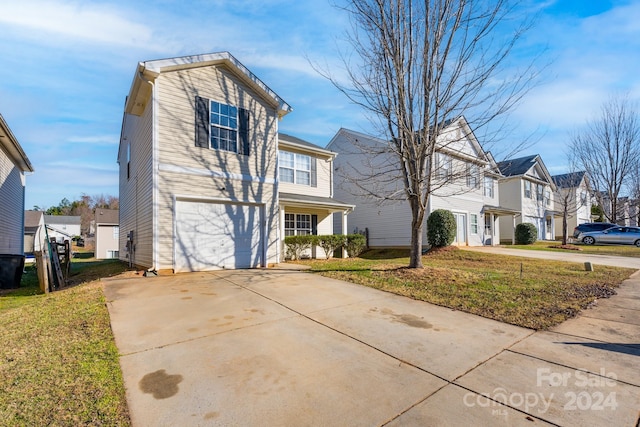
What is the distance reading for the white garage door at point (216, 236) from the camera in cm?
970

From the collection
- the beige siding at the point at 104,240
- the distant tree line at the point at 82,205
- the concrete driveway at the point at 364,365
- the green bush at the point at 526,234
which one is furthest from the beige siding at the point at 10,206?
the distant tree line at the point at 82,205

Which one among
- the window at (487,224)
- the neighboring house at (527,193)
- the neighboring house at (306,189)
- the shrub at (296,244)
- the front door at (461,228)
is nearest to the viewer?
the shrub at (296,244)

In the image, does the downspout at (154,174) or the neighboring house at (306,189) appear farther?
the neighboring house at (306,189)

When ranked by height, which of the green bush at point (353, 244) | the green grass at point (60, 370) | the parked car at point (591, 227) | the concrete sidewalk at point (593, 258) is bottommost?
the concrete sidewalk at point (593, 258)

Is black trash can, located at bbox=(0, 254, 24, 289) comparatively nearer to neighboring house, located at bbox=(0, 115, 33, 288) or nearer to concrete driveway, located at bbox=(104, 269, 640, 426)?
neighboring house, located at bbox=(0, 115, 33, 288)

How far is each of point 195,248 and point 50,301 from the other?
3.89 metres

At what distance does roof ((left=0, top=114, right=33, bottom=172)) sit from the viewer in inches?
487

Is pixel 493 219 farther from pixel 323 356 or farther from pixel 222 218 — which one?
pixel 323 356

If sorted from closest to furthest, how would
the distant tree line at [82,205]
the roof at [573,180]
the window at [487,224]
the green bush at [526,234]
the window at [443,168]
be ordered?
the window at [443,168] < the window at [487,224] < the green bush at [526,234] < the roof at [573,180] < the distant tree line at [82,205]

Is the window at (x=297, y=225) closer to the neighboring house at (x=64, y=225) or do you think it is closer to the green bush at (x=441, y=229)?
the green bush at (x=441, y=229)

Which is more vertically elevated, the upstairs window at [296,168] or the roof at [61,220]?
the upstairs window at [296,168]

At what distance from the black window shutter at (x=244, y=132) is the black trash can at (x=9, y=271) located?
27.2 feet

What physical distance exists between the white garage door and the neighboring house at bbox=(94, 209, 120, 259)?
26.5 metres

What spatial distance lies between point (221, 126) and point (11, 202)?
A: 1425 cm
